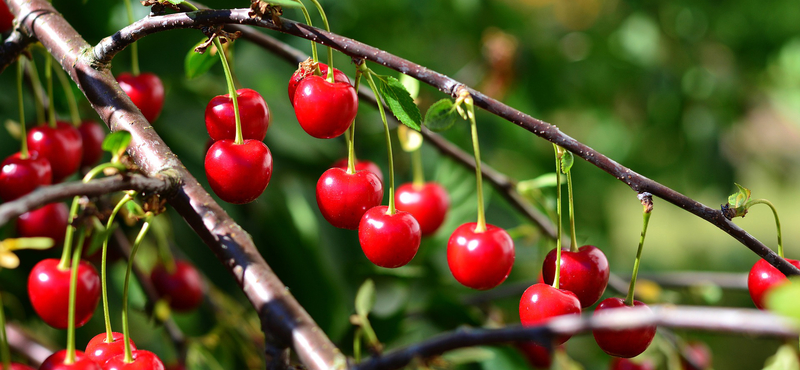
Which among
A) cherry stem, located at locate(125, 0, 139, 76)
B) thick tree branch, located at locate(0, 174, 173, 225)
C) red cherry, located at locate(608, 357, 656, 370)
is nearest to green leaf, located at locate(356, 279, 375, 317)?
thick tree branch, located at locate(0, 174, 173, 225)

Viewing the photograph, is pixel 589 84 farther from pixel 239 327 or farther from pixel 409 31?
pixel 239 327

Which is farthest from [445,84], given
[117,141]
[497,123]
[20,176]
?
[497,123]

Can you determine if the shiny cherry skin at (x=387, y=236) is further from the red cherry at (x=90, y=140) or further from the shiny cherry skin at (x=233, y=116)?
the red cherry at (x=90, y=140)

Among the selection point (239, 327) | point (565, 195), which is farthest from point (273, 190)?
point (565, 195)

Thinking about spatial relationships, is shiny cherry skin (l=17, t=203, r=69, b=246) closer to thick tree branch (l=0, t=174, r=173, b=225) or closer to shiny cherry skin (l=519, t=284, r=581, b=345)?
thick tree branch (l=0, t=174, r=173, b=225)

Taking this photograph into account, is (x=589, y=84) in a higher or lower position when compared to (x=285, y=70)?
higher

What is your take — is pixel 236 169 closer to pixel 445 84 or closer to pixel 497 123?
pixel 445 84
